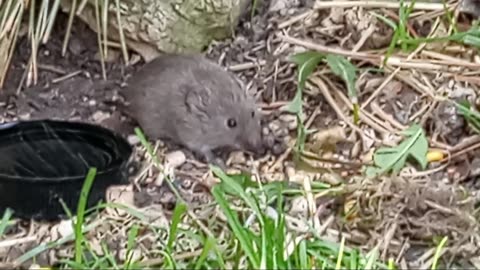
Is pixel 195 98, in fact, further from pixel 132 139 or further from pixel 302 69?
pixel 302 69

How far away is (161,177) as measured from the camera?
454 centimetres

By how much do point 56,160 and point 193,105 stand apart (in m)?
0.53

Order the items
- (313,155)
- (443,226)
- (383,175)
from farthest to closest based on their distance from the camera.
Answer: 1. (313,155)
2. (383,175)
3. (443,226)

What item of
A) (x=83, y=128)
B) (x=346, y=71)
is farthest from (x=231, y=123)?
(x=83, y=128)

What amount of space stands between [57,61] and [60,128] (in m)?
0.62

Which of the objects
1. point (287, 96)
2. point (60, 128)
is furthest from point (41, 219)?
point (287, 96)

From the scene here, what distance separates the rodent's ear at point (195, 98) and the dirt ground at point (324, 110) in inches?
7.8

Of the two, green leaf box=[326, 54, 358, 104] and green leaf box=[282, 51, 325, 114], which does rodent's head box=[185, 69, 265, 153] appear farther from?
green leaf box=[326, 54, 358, 104]

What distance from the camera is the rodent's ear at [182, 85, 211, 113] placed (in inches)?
188

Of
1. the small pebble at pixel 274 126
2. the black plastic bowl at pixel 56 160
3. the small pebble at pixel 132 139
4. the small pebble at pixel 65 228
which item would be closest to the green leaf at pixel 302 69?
the small pebble at pixel 274 126

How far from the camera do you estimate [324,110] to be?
4.83 metres

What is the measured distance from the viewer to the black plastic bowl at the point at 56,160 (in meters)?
4.21

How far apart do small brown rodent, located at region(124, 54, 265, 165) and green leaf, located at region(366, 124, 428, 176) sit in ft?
1.67

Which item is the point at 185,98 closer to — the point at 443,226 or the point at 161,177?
the point at 161,177
